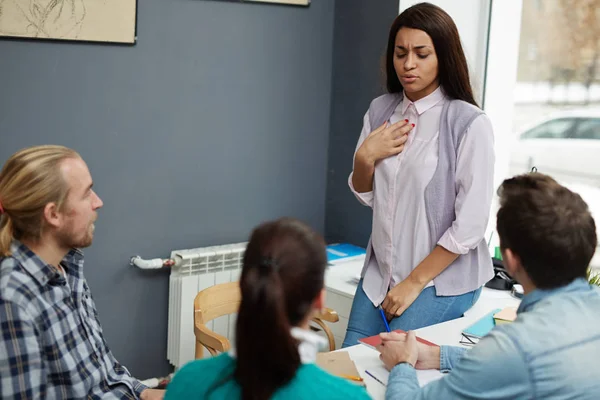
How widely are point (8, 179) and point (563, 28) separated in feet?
7.78

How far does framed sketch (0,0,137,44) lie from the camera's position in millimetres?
2644

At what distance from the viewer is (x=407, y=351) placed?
186 cm

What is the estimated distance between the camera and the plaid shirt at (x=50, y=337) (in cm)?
157

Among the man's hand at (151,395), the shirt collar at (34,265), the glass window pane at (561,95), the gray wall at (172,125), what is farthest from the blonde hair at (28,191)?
the glass window pane at (561,95)

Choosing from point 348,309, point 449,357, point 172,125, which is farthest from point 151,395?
point 172,125

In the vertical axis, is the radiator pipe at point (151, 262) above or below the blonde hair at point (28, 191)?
below

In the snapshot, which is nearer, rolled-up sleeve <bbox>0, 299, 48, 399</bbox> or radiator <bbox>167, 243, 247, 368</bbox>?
rolled-up sleeve <bbox>0, 299, 48, 399</bbox>

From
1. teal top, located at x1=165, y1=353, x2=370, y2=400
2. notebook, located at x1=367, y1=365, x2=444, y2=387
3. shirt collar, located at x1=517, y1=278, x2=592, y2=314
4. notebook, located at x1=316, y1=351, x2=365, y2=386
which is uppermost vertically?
shirt collar, located at x1=517, y1=278, x2=592, y2=314

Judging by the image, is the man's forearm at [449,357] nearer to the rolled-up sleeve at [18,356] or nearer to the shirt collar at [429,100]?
the shirt collar at [429,100]

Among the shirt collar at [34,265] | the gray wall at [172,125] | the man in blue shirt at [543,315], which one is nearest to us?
the man in blue shirt at [543,315]

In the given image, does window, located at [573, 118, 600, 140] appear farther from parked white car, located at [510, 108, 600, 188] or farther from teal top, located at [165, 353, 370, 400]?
teal top, located at [165, 353, 370, 400]

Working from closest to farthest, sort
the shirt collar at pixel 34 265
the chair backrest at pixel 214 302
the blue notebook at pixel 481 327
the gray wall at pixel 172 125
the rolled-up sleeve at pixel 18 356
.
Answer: the rolled-up sleeve at pixel 18 356
the shirt collar at pixel 34 265
the blue notebook at pixel 481 327
the chair backrest at pixel 214 302
the gray wall at pixel 172 125

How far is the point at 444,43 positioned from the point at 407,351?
942 millimetres

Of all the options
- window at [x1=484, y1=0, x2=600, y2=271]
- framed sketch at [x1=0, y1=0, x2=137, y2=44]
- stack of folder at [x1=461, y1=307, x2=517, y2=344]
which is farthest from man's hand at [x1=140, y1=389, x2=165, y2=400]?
window at [x1=484, y1=0, x2=600, y2=271]
